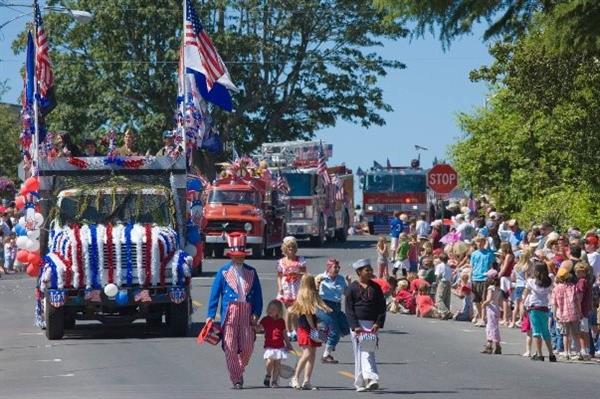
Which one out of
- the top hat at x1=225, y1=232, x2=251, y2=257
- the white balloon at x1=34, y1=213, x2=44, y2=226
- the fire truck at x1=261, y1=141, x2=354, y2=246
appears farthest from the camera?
the fire truck at x1=261, y1=141, x2=354, y2=246

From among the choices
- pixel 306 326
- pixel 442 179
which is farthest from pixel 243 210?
pixel 306 326

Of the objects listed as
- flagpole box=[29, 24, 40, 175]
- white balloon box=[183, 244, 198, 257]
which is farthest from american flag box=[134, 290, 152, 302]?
flagpole box=[29, 24, 40, 175]

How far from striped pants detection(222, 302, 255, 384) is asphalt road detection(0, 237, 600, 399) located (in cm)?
30

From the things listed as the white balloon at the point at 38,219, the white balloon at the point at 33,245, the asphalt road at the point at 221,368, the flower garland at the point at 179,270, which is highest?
the white balloon at the point at 38,219

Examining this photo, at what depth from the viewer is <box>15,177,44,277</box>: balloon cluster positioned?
26.9m

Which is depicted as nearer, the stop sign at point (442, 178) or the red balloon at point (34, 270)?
the red balloon at point (34, 270)

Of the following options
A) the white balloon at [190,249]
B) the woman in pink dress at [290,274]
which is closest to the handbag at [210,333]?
the woman in pink dress at [290,274]

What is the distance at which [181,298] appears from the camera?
26.0 m

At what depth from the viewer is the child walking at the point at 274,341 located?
63.1ft

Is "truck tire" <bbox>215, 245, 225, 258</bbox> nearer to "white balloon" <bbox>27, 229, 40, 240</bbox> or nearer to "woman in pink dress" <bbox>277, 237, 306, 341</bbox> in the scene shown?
"white balloon" <bbox>27, 229, 40, 240</bbox>

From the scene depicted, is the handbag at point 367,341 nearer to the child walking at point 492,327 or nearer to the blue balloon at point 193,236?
the child walking at point 492,327

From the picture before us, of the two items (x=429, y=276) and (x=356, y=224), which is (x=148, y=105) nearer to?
(x=356, y=224)

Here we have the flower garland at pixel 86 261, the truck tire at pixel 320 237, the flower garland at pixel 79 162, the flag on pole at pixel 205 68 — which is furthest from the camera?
the truck tire at pixel 320 237

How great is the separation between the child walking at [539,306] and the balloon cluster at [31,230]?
775cm
